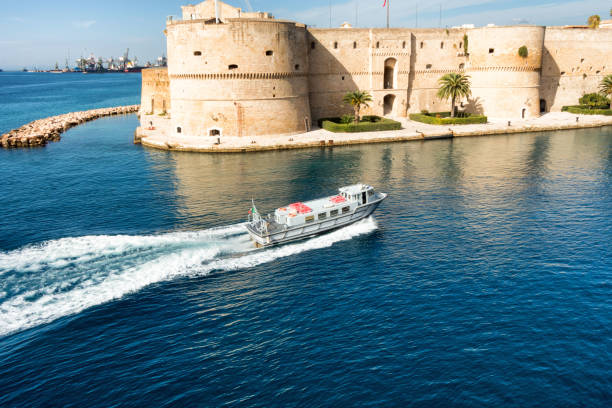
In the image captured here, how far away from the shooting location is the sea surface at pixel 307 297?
16.2m

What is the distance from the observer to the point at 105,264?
80.5 ft

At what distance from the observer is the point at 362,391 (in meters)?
15.9

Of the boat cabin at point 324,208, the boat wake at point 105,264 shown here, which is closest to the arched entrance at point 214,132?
the boat wake at point 105,264

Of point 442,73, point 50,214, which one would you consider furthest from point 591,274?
point 442,73

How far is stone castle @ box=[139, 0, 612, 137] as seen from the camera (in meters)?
53.7

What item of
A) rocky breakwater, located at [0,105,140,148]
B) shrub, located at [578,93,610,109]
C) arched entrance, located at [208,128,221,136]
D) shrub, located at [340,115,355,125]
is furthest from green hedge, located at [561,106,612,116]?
rocky breakwater, located at [0,105,140,148]

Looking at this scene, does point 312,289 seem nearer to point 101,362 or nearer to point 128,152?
point 101,362

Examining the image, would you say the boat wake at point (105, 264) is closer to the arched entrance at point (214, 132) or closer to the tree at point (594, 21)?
the arched entrance at point (214, 132)

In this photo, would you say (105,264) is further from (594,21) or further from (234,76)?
(594,21)

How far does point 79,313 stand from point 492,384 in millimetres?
18006

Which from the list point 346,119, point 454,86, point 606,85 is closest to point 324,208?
point 346,119

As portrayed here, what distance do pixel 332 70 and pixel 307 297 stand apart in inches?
1944

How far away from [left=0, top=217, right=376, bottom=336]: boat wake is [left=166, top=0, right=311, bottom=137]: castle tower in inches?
1137

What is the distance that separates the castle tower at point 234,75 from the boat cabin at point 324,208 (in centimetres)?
2793
